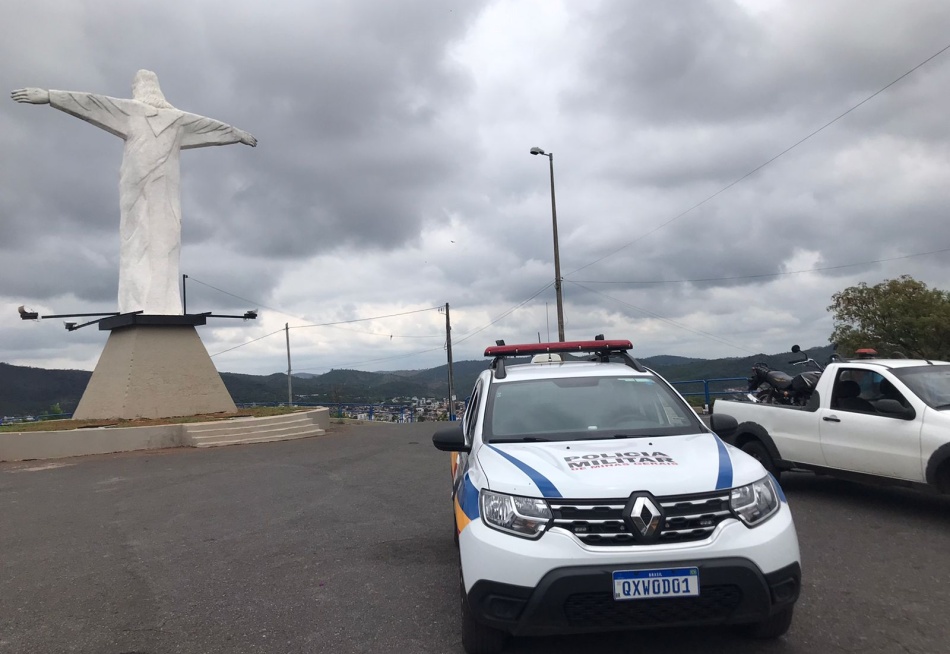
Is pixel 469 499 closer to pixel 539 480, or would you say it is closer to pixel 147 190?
pixel 539 480

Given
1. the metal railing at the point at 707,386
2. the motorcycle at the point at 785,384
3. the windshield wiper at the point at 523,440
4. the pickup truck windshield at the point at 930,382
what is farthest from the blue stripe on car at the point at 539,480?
the metal railing at the point at 707,386

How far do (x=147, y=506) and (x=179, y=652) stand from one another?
594cm

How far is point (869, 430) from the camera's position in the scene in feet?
23.2

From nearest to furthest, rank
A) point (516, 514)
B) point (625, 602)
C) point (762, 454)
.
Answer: point (625, 602) < point (516, 514) < point (762, 454)

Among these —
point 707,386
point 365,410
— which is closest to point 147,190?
point 365,410

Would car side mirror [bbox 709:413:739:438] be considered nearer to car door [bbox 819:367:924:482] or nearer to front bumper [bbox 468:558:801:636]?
front bumper [bbox 468:558:801:636]

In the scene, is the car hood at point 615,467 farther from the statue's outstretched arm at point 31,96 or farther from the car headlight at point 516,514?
the statue's outstretched arm at point 31,96

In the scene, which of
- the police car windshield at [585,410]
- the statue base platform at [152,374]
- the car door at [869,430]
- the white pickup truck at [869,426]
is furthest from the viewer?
→ the statue base platform at [152,374]

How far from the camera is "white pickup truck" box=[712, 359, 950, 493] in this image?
6.53 meters

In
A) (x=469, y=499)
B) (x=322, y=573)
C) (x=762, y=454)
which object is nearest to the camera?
(x=469, y=499)

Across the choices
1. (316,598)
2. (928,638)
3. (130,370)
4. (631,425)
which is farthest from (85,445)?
(928,638)

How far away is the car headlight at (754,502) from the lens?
3621mm

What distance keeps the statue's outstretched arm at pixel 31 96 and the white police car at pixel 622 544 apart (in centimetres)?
2172

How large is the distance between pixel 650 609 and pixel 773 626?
95cm
